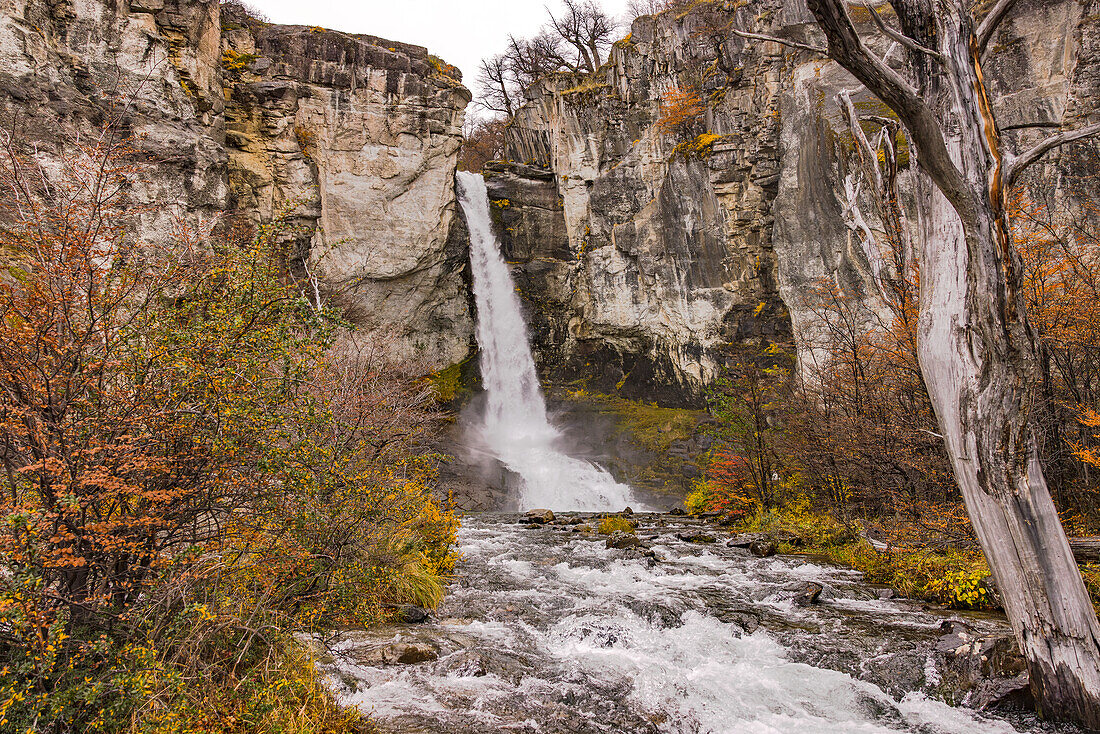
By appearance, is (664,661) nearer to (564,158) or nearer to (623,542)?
(623,542)

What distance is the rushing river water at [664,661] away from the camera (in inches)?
189

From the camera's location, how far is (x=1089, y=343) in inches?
313

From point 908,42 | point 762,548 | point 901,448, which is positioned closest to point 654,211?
point 762,548

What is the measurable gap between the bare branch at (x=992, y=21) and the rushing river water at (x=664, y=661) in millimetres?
5324

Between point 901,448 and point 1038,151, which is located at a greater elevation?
point 1038,151

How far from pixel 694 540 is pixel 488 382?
56.1 feet

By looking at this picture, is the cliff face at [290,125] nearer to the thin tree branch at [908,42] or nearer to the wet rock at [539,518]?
the wet rock at [539,518]

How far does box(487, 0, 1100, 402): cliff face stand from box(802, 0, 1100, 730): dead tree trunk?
14733 mm

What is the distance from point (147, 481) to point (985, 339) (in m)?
6.03

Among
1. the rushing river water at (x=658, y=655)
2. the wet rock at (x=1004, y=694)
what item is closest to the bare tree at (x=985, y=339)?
the wet rock at (x=1004, y=694)

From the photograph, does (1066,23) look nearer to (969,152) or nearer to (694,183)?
(694,183)

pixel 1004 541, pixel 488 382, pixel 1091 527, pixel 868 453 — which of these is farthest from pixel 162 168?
pixel 1091 527

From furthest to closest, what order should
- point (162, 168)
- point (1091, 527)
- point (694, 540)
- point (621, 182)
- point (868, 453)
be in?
point (621, 182), point (162, 168), point (694, 540), point (868, 453), point (1091, 527)

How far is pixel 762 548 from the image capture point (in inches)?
451
